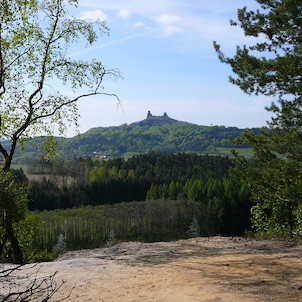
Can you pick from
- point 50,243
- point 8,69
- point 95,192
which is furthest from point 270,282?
point 95,192

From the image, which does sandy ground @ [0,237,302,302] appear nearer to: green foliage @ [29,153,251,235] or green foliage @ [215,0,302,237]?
green foliage @ [215,0,302,237]

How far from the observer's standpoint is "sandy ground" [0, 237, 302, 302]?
9672mm

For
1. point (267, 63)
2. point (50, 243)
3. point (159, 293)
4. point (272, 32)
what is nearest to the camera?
point (159, 293)

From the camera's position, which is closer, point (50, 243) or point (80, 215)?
point (50, 243)

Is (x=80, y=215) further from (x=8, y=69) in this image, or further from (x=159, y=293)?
(x=159, y=293)

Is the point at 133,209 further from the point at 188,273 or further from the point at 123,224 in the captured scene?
the point at 188,273

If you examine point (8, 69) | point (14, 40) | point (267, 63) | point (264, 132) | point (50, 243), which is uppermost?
point (14, 40)

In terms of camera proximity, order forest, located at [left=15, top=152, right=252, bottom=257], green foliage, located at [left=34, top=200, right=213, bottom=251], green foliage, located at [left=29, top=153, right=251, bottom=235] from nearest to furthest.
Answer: green foliage, located at [left=34, top=200, right=213, bottom=251]
forest, located at [left=15, top=152, right=252, bottom=257]
green foliage, located at [left=29, top=153, right=251, bottom=235]

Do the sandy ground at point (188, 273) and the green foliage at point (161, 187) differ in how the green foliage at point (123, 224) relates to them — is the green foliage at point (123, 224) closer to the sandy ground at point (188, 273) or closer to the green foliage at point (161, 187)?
the green foliage at point (161, 187)

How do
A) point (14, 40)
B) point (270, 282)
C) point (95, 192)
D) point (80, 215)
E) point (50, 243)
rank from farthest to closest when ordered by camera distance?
point (95, 192)
point (80, 215)
point (50, 243)
point (14, 40)
point (270, 282)

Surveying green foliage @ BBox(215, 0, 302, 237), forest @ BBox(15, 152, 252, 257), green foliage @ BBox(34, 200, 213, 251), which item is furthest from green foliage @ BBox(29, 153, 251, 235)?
green foliage @ BBox(215, 0, 302, 237)

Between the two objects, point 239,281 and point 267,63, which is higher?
point 267,63

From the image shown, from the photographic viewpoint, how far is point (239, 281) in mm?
10812

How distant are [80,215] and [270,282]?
91.0 metres
